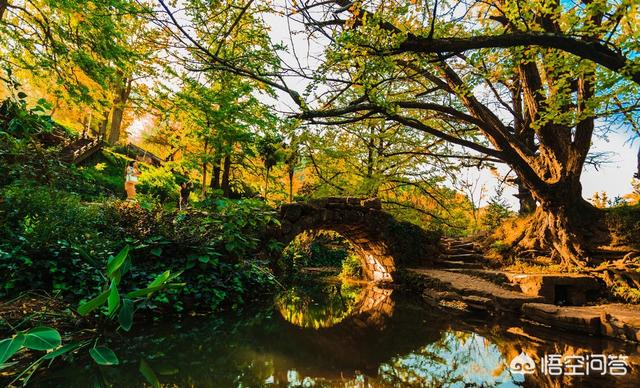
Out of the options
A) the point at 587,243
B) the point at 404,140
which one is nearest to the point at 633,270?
the point at 587,243

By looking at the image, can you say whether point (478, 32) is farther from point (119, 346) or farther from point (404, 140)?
point (119, 346)

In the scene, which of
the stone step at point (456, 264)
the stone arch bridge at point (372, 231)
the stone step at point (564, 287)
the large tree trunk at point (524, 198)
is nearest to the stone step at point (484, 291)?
the stone step at point (564, 287)

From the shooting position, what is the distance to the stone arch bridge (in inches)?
351

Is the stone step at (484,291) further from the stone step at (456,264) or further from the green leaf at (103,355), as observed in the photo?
the green leaf at (103,355)

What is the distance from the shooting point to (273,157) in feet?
29.5

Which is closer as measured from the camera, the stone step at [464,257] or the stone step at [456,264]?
the stone step at [456,264]

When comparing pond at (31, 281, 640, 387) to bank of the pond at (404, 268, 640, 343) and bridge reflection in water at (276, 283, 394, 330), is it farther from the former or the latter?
bank of the pond at (404, 268, 640, 343)

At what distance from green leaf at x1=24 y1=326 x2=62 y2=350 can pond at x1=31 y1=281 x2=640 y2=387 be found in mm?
1470

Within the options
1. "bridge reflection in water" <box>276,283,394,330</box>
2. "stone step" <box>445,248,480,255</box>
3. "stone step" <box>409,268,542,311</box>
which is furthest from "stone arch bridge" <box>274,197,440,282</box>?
"stone step" <box>409,268,542,311</box>

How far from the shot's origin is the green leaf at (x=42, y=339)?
1.27 meters

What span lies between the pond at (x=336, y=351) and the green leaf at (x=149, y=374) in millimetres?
43

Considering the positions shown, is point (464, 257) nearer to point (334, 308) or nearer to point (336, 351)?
point (334, 308)

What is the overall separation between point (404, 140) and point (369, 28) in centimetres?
A: 722

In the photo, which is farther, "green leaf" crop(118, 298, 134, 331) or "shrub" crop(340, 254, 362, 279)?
"shrub" crop(340, 254, 362, 279)
